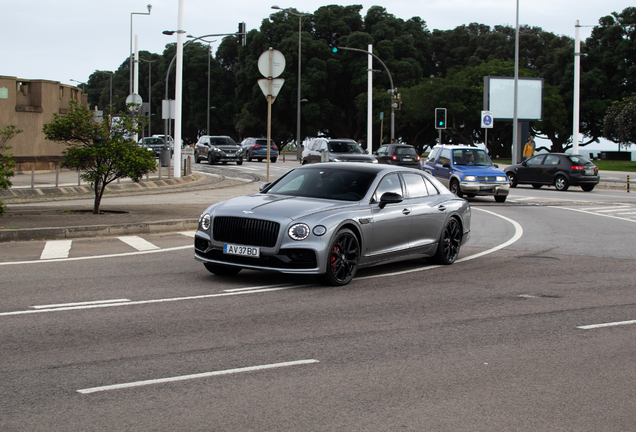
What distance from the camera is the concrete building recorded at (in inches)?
1214

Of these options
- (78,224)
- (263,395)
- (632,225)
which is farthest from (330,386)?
(632,225)

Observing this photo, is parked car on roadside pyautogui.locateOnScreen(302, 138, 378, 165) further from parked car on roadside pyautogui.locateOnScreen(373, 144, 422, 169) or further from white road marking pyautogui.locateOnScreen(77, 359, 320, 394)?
white road marking pyautogui.locateOnScreen(77, 359, 320, 394)

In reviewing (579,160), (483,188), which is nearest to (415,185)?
(483,188)

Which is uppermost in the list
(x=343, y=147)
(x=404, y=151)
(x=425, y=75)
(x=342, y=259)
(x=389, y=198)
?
(x=425, y=75)

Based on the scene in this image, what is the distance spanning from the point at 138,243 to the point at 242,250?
4638mm

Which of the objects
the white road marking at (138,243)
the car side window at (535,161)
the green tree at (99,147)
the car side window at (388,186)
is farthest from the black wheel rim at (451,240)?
the car side window at (535,161)

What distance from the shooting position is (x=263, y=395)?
496cm

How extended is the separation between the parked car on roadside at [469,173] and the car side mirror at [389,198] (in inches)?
575

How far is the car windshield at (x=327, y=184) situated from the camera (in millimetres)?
9874

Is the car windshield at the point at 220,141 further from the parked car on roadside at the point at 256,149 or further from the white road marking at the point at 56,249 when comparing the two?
the white road marking at the point at 56,249

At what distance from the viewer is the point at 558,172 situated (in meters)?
31.7

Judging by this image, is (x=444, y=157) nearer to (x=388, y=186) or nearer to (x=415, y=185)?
(x=415, y=185)

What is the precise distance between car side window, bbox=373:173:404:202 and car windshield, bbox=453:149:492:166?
14678 mm

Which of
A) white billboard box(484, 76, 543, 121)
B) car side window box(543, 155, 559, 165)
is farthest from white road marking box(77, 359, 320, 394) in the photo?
white billboard box(484, 76, 543, 121)
